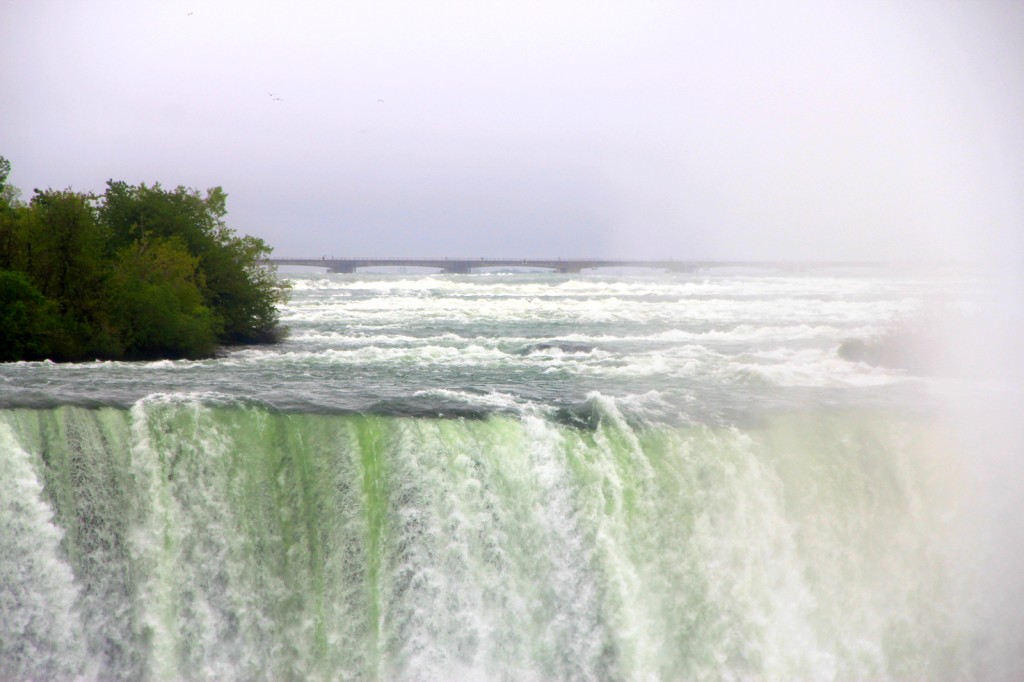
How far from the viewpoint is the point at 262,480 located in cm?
1305

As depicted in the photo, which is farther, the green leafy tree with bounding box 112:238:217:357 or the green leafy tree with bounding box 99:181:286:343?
the green leafy tree with bounding box 99:181:286:343

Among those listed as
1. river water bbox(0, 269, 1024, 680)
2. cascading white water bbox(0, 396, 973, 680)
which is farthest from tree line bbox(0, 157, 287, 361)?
cascading white water bbox(0, 396, 973, 680)

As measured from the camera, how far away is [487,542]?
13.0 meters

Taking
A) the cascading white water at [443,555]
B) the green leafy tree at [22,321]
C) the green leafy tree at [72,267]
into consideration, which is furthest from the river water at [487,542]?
the green leafy tree at [72,267]

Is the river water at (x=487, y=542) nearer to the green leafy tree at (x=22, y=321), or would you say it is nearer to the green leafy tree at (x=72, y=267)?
the green leafy tree at (x=22, y=321)

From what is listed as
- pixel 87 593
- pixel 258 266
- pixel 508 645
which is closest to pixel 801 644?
pixel 508 645

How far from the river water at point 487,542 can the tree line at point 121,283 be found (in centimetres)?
724

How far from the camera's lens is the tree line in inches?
910

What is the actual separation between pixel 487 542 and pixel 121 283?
16.5 m

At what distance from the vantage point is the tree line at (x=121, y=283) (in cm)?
2312

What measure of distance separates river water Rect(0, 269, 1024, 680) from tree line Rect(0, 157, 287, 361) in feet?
23.8

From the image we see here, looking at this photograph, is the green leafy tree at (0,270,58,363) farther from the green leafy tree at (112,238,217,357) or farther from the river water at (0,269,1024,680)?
the river water at (0,269,1024,680)

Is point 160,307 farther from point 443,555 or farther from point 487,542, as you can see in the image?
point 487,542

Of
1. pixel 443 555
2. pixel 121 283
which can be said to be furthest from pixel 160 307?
pixel 443 555
